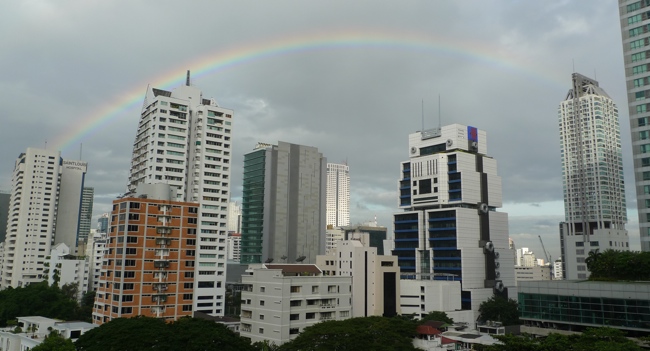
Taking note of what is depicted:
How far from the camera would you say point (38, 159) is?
536ft

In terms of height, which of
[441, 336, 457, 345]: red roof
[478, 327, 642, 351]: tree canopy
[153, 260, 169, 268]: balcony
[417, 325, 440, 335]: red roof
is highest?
[153, 260, 169, 268]: balcony

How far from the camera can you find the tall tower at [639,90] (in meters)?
74.2

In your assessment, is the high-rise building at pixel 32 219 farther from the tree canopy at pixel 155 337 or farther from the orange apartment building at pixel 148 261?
the tree canopy at pixel 155 337

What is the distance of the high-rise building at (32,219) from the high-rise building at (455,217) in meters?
112

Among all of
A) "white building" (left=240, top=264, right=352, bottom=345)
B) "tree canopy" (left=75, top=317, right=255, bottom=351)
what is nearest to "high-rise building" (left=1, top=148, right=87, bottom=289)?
"white building" (left=240, top=264, right=352, bottom=345)

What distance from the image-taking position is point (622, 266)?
7981 cm

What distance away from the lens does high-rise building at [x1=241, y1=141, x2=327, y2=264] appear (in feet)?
586

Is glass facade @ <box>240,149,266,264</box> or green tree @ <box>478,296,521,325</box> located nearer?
green tree @ <box>478,296,521,325</box>

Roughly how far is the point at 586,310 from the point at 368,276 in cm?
3800

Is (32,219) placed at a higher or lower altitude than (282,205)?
lower

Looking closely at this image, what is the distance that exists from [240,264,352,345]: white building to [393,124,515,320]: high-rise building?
47602 millimetres

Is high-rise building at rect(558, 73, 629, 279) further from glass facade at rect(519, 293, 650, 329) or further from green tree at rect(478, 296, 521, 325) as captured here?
glass facade at rect(519, 293, 650, 329)

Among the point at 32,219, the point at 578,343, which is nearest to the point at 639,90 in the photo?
the point at 578,343

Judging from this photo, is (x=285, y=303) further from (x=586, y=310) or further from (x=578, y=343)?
(x=586, y=310)
